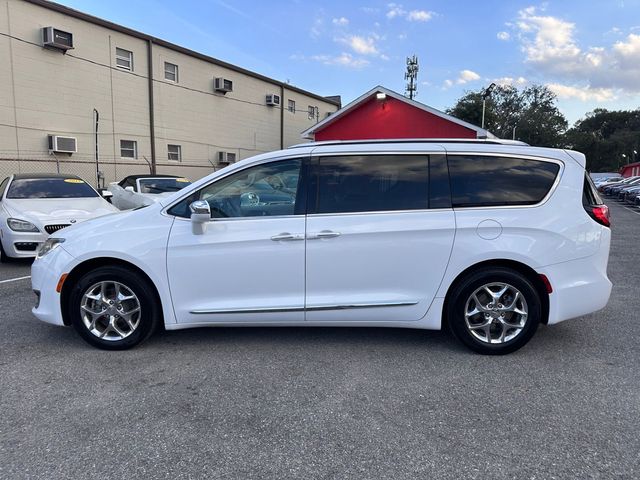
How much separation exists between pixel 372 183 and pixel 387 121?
53.5ft

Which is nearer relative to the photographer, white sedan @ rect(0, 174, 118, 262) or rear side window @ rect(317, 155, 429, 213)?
rear side window @ rect(317, 155, 429, 213)

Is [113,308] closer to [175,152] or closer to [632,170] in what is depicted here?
[175,152]

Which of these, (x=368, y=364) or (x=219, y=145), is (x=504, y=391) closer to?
(x=368, y=364)

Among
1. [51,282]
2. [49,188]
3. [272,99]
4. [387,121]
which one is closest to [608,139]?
[272,99]

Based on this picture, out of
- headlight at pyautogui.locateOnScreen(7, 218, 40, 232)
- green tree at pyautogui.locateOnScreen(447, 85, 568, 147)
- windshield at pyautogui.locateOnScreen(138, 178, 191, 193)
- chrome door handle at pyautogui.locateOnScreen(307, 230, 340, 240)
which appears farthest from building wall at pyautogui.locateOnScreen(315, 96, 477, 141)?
green tree at pyautogui.locateOnScreen(447, 85, 568, 147)

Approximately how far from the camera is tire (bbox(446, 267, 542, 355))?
396 cm

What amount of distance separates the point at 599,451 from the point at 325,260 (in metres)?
2.23

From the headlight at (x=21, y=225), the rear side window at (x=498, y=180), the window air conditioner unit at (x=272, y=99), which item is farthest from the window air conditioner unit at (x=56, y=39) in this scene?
the rear side window at (x=498, y=180)

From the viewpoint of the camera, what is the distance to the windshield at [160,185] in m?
12.1

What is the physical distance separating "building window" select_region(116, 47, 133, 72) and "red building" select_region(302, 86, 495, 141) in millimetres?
7317

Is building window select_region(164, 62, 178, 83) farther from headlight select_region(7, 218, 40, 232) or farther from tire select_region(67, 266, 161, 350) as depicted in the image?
tire select_region(67, 266, 161, 350)

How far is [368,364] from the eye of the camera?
12.7ft

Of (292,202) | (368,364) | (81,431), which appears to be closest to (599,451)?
(368,364)

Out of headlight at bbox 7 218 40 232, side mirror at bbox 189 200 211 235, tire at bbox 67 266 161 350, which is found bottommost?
tire at bbox 67 266 161 350
